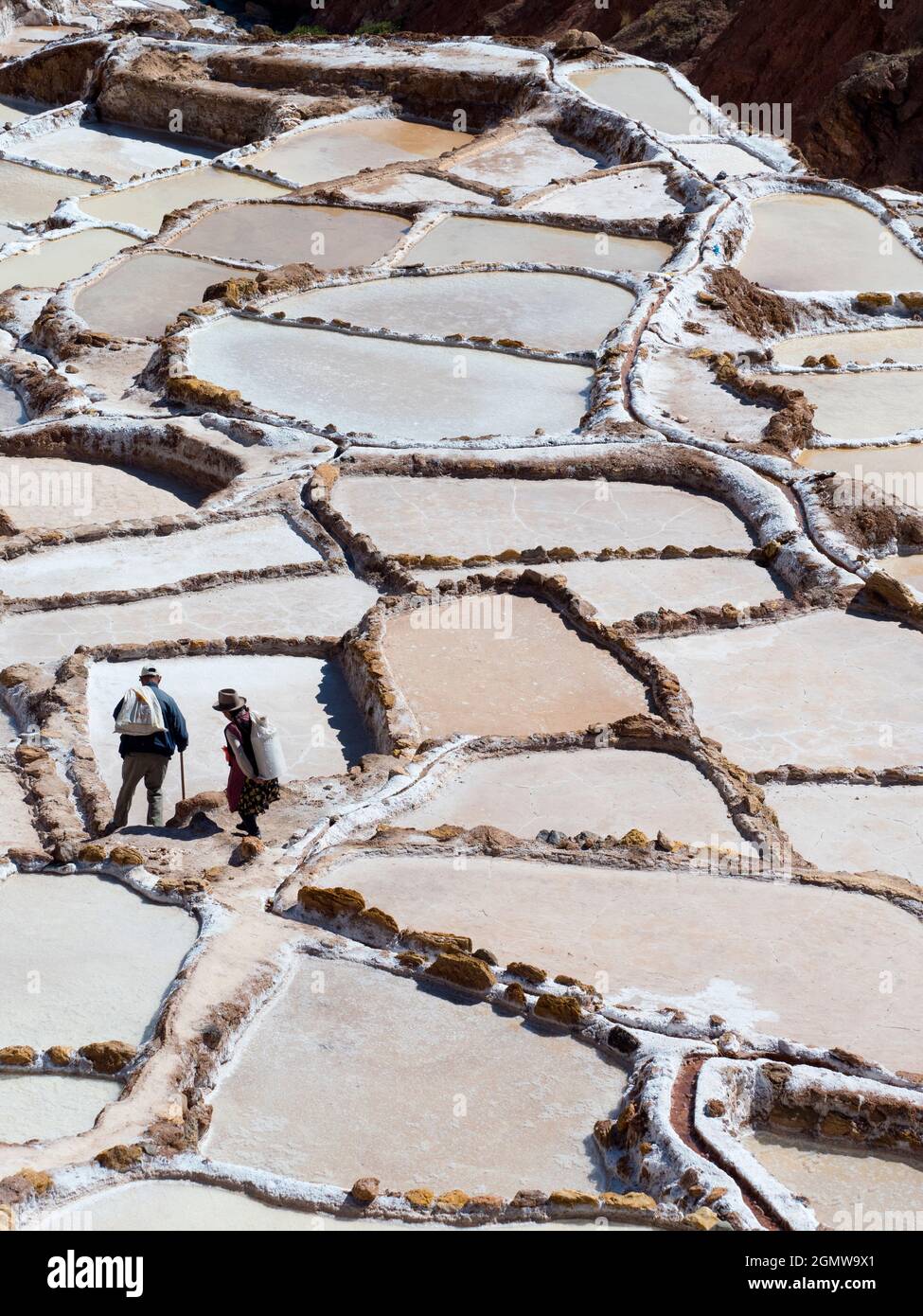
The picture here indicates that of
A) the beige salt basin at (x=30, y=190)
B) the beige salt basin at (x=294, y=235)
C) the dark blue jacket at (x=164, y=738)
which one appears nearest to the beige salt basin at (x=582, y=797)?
the dark blue jacket at (x=164, y=738)

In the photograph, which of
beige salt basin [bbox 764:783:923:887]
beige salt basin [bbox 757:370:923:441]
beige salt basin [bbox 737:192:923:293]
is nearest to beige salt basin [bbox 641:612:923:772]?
beige salt basin [bbox 764:783:923:887]

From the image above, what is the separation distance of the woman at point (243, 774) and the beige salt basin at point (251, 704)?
3.02ft

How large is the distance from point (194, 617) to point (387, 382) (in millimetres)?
5103

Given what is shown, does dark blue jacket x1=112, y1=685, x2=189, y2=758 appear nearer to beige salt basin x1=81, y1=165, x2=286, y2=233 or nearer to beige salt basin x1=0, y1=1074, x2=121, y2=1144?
beige salt basin x1=0, y1=1074, x2=121, y2=1144

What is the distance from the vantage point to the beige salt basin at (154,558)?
13836mm

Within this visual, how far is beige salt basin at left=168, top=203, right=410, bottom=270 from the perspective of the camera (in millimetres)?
21734

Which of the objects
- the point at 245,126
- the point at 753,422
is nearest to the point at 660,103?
the point at 245,126

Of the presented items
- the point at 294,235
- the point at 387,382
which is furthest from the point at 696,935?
the point at 294,235

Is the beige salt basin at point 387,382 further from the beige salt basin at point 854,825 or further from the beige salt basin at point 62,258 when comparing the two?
the beige salt basin at point 854,825

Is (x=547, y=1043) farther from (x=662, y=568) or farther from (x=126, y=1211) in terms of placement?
(x=662, y=568)
